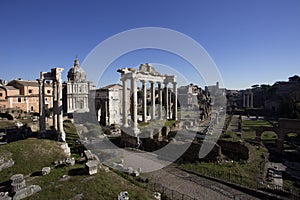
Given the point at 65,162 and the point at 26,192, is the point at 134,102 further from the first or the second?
the point at 26,192

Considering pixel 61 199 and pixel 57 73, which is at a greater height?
pixel 57 73

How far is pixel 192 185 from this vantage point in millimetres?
12898

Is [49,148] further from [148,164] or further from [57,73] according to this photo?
[148,164]

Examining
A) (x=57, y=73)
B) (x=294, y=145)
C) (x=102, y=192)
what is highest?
(x=57, y=73)

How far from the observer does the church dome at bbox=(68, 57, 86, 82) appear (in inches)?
2042

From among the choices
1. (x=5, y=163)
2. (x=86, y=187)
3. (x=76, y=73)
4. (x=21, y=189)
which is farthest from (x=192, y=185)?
(x=76, y=73)

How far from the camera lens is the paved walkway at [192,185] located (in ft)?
38.0

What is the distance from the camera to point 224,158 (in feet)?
55.1

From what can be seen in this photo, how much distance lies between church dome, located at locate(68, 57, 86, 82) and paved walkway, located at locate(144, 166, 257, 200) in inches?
1662

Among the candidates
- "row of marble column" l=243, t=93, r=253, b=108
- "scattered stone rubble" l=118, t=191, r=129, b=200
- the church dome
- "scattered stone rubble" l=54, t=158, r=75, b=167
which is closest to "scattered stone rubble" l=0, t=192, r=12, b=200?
"scattered stone rubble" l=54, t=158, r=75, b=167

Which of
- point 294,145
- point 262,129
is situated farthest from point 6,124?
point 294,145

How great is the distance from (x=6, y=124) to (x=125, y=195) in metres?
25.7

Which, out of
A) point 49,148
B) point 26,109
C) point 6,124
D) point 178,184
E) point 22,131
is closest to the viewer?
point 178,184

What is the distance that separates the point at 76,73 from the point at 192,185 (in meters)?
46.6
